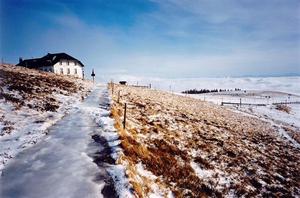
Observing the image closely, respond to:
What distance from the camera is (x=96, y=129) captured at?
1848 centimetres

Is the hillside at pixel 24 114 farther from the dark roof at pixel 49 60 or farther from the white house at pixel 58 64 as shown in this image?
the dark roof at pixel 49 60

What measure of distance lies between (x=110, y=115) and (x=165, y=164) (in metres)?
7.88

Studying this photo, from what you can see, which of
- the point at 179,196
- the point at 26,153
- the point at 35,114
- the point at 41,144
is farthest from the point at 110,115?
the point at 179,196

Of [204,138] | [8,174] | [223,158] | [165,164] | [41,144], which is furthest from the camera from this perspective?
[204,138]

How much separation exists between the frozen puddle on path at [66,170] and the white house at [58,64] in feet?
254

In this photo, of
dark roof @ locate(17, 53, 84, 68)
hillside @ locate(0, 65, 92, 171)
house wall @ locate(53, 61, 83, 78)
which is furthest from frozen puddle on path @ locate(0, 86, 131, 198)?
dark roof @ locate(17, 53, 84, 68)

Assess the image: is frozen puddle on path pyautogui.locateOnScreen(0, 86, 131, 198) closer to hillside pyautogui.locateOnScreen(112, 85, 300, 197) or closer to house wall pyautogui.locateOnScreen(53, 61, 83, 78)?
hillside pyautogui.locateOnScreen(112, 85, 300, 197)

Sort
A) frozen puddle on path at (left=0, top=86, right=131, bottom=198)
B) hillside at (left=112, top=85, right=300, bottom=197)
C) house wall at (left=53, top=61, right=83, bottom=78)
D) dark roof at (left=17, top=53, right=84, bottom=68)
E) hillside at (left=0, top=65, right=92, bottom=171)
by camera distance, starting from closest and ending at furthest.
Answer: frozen puddle on path at (left=0, top=86, right=131, bottom=198), hillside at (left=112, top=85, right=300, bottom=197), hillside at (left=0, top=65, right=92, bottom=171), house wall at (left=53, top=61, right=83, bottom=78), dark roof at (left=17, top=53, right=84, bottom=68)

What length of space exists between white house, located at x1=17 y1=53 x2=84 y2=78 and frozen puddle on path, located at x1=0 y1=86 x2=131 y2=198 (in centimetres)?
7729

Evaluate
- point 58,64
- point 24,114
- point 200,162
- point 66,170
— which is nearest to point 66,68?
point 58,64

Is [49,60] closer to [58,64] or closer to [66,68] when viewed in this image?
[58,64]

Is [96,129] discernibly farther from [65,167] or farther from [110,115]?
[65,167]

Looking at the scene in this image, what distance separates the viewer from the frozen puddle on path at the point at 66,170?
1041 centimetres

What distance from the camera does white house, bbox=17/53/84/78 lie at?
90.1m
